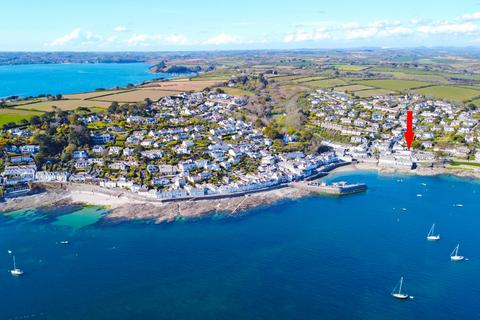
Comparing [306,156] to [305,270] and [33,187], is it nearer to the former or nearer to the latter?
[305,270]

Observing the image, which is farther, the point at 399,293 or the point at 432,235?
the point at 432,235

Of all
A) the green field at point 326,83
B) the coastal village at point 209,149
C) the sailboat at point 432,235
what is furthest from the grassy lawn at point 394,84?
the sailboat at point 432,235

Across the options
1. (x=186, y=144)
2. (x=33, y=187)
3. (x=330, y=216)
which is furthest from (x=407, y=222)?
(x=33, y=187)

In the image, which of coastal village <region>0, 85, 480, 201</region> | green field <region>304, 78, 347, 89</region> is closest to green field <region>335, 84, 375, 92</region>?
green field <region>304, 78, 347, 89</region>

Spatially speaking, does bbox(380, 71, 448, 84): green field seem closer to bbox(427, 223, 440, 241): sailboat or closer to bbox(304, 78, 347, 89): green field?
bbox(304, 78, 347, 89): green field

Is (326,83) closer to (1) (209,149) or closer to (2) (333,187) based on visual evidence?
(1) (209,149)

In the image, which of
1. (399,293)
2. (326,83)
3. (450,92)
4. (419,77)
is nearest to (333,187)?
(399,293)
